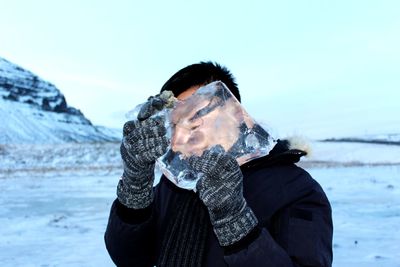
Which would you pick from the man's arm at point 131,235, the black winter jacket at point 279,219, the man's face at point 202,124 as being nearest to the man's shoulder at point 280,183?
the black winter jacket at point 279,219

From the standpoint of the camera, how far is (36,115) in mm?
134250

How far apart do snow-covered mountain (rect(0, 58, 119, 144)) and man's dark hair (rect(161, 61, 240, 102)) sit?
99564 mm

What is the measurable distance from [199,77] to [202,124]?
0.26 m

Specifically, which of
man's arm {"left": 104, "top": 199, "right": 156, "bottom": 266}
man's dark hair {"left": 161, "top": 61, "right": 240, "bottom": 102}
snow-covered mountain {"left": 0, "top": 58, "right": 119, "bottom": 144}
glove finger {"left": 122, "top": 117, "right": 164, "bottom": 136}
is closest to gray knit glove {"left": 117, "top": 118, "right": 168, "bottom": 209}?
glove finger {"left": 122, "top": 117, "right": 164, "bottom": 136}

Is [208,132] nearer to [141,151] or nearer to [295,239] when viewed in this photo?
[141,151]

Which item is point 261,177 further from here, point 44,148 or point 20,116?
point 20,116

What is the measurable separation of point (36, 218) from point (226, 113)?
5969 mm

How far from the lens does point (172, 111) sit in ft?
4.94

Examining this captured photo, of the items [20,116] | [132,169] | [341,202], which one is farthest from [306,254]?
[20,116]

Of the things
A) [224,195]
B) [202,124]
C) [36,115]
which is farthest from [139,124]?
[36,115]

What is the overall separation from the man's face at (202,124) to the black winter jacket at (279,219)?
150 mm

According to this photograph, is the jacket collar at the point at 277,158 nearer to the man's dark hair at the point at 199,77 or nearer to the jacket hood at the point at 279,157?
the jacket hood at the point at 279,157

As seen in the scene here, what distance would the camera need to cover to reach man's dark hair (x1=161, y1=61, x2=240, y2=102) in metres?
1.71

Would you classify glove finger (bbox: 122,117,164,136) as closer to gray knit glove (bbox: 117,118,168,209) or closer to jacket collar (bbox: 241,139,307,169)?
gray knit glove (bbox: 117,118,168,209)
